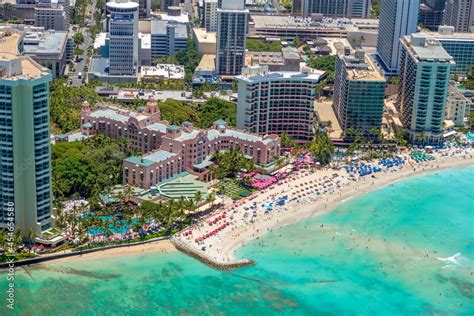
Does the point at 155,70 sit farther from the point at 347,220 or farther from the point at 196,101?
the point at 347,220

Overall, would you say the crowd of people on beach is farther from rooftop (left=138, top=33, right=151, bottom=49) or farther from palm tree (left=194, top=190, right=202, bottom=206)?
rooftop (left=138, top=33, right=151, bottom=49)

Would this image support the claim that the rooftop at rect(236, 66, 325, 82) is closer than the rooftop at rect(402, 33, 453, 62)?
Yes

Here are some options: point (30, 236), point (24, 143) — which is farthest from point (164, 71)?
point (30, 236)

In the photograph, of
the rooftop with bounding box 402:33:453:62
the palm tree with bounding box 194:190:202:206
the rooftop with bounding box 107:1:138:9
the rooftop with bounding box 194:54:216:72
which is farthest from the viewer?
the rooftop with bounding box 194:54:216:72

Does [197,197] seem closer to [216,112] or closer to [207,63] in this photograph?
[216,112]

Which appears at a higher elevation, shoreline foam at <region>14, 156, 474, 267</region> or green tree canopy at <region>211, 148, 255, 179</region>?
green tree canopy at <region>211, 148, 255, 179</region>

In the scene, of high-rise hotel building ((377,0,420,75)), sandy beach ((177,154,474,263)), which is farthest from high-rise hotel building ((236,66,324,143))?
high-rise hotel building ((377,0,420,75))

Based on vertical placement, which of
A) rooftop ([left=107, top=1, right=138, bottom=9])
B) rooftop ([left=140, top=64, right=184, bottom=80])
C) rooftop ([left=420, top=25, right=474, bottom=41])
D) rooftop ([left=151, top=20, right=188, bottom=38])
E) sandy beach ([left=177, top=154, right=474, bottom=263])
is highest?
rooftop ([left=107, top=1, right=138, bottom=9])

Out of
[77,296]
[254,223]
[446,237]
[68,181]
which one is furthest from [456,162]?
[77,296]
